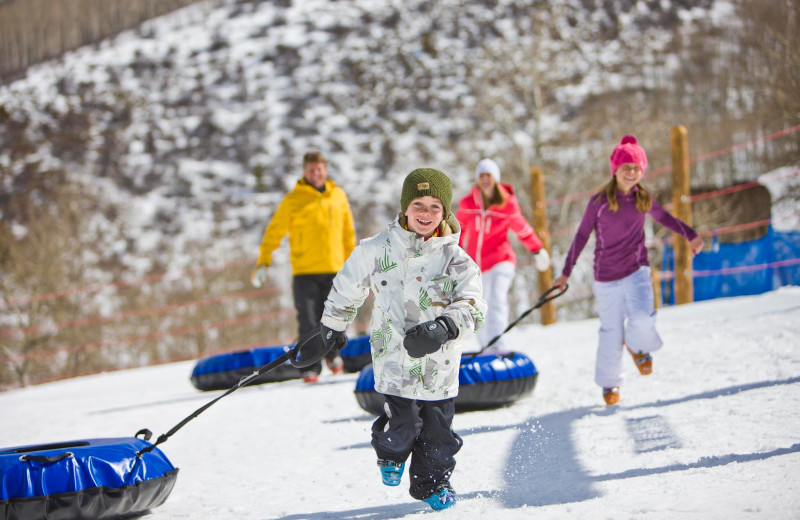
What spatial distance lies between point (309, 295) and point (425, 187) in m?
3.36

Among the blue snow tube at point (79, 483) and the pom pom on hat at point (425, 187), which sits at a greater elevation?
the pom pom on hat at point (425, 187)

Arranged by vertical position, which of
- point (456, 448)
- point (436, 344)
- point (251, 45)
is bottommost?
point (456, 448)

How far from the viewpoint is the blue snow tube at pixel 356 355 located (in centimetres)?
659

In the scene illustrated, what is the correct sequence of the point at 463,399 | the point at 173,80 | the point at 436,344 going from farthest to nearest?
the point at 173,80 → the point at 463,399 → the point at 436,344

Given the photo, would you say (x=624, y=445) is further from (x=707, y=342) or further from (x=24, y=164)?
(x=24, y=164)

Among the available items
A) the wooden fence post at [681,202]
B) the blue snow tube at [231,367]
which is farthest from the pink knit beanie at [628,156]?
the wooden fence post at [681,202]

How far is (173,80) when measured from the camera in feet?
145

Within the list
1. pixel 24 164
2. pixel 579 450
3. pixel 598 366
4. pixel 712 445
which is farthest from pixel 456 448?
pixel 24 164

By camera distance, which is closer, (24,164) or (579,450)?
(579,450)

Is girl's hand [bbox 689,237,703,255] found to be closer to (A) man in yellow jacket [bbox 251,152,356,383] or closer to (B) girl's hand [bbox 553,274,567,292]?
(B) girl's hand [bbox 553,274,567,292]

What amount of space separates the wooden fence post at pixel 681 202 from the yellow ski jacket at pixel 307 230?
4410mm

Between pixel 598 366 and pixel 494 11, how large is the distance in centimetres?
4984

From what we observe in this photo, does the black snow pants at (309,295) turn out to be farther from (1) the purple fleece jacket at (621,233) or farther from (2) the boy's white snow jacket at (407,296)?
(2) the boy's white snow jacket at (407,296)

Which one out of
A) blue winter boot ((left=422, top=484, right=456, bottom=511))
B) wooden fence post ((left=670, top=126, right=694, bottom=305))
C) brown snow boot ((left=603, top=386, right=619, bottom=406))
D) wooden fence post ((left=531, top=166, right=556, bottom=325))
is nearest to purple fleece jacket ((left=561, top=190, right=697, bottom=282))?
brown snow boot ((left=603, top=386, right=619, bottom=406))
